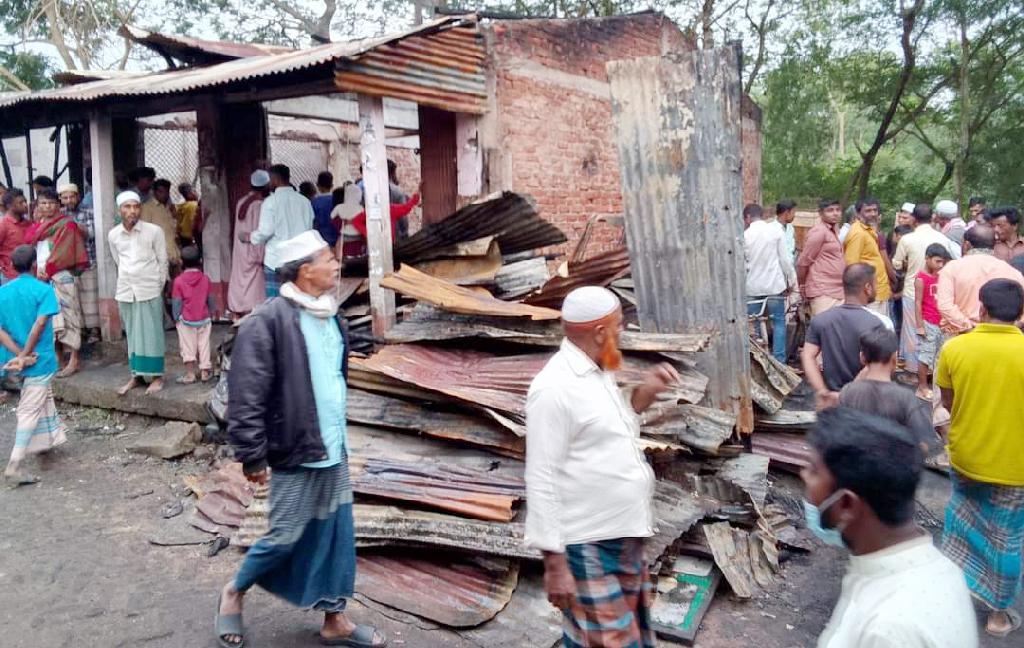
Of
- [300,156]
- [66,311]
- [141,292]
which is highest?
[300,156]

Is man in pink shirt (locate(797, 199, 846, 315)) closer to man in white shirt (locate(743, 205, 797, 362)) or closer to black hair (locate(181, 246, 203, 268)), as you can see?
man in white shirt (locate(743, 205, 797, 362))

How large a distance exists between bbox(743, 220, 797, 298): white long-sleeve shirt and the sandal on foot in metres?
5.45

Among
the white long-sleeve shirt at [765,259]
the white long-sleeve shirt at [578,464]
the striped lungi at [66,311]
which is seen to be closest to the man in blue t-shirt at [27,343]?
the striped lungi at [66,311]

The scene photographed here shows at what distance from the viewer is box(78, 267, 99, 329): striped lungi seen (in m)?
8.59

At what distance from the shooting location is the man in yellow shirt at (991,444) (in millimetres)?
3881

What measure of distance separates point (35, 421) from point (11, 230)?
284cm

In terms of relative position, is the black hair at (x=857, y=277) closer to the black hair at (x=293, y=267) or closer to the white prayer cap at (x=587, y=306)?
the white prayer cap at (x=587, y=306)

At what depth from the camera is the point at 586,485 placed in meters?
2.75

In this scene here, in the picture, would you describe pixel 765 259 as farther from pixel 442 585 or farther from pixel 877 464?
pixel 877 464

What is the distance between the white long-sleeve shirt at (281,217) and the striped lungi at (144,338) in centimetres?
113

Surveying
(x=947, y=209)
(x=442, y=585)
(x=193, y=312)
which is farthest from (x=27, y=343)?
(x=947, y=209)

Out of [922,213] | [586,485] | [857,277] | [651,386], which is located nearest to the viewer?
[586,485]

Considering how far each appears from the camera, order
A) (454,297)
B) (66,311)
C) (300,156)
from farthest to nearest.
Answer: (300,156)
(66,311)
(454,297)

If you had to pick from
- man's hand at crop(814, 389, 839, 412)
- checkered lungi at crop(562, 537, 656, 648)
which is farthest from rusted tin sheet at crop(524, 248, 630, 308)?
checkered lungi at crop(562, 537, 656, 648)
